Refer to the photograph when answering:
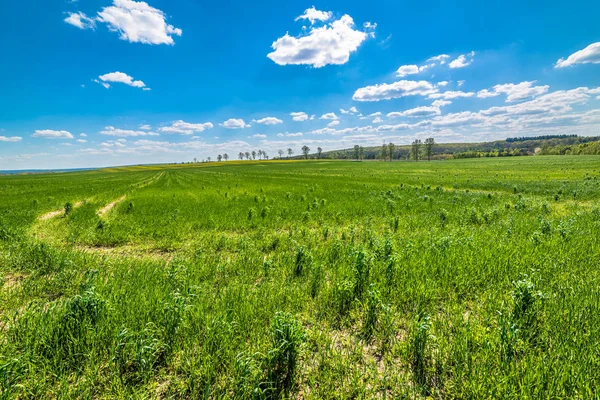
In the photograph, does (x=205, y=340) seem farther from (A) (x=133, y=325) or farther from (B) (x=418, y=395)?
(B) (x=418, y=395)

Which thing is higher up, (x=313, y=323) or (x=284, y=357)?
(x=284, y=357)

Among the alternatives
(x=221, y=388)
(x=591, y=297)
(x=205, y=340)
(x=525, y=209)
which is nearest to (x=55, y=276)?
(x=205, y=340)

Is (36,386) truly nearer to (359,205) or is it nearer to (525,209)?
(359,205)

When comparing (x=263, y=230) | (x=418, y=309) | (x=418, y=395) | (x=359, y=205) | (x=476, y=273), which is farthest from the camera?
(x=359, y=205)

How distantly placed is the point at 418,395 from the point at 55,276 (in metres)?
8.74

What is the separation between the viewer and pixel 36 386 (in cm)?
315

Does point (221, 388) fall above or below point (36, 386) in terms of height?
below

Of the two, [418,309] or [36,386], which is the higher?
[36,386]

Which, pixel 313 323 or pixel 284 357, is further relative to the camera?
pixel 313 323

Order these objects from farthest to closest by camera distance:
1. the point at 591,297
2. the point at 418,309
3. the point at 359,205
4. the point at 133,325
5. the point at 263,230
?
1. the point at 359,205
2. the point at 263,230
3. the point at 418,309
4. the point at 591,297
5. the point at 133,325

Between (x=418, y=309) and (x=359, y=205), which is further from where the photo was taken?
(x=359, y=205)

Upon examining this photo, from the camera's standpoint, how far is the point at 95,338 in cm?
392

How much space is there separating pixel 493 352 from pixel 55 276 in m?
9.85

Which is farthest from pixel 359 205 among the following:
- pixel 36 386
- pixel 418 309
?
pixel 36 386
